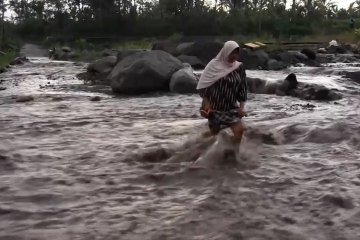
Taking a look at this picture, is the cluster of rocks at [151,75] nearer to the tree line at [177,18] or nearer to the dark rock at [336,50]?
the dark rock at [336,50]

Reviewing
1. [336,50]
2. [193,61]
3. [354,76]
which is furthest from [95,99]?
[336,50]

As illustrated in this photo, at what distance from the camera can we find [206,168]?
514cm

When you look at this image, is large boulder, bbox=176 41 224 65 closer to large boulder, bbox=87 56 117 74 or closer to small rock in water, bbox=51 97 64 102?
large boulder, bbox=87 56 117 74

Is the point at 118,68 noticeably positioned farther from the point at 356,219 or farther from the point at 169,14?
the point at 169,14

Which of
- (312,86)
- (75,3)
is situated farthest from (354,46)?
(75,3)

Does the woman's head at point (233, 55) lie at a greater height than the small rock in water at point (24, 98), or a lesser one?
greater

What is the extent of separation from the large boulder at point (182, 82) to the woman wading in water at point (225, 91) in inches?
257

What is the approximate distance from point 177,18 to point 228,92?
39766 mm

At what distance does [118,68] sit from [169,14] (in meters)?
34.8

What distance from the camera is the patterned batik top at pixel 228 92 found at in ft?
17.9

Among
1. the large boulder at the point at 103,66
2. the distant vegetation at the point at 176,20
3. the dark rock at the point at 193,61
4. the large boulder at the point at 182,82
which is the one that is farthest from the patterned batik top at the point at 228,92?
the distant vegetation at the point at 176,20

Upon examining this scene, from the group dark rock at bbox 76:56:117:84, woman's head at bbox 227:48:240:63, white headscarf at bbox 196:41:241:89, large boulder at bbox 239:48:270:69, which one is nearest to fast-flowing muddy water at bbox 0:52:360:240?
white headscarf at bbox 196:41:241:89

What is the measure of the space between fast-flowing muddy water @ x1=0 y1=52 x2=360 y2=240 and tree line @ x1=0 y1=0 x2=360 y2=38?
32.9 metres

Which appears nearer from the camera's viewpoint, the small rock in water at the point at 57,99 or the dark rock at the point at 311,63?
the small rock in water at the point at 57,99
